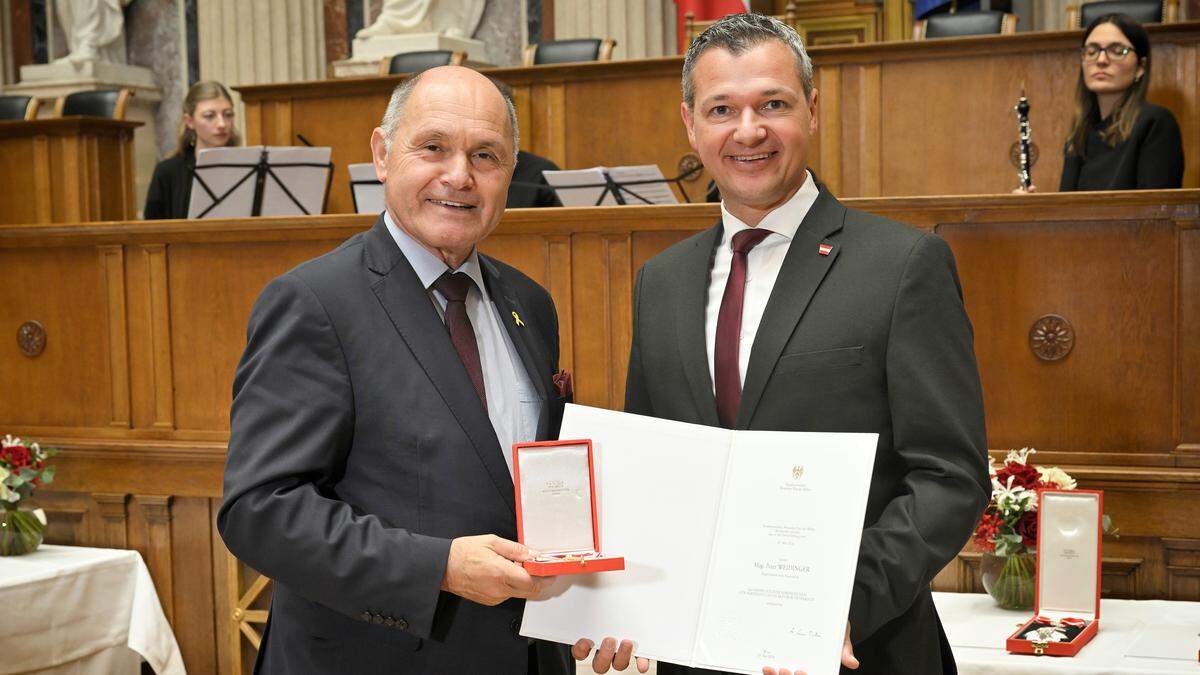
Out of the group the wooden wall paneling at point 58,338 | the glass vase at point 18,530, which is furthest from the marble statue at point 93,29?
the glass vase at point 18,530

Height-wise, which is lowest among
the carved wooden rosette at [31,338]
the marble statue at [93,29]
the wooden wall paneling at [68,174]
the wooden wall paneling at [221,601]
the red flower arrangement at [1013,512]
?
the wooden wall paneling at [221,601]

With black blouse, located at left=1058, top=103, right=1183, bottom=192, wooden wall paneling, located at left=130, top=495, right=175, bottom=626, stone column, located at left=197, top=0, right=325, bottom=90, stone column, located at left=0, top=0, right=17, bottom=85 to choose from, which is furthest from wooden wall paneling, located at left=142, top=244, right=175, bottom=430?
stone column, located at left=0, top=0, right=17, bottom=85

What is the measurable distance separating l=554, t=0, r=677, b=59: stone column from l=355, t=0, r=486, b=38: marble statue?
0.86 m

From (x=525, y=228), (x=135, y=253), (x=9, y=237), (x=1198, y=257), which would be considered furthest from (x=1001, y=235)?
(x=9, y=237)

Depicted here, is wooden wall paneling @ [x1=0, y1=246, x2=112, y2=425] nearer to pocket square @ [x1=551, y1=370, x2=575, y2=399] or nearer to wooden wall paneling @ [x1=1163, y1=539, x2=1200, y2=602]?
pocket square @ [x1=551, y1=370, x2=575, y2=399]

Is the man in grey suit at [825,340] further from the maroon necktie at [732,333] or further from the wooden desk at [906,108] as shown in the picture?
the wooden desk at [906,108]

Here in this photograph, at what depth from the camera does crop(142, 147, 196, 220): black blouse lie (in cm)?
669

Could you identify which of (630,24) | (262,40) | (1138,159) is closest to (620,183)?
(1138,159)

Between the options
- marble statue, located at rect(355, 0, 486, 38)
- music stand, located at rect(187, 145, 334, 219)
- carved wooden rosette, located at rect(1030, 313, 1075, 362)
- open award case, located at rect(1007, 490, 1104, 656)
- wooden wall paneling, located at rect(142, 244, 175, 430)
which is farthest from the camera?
marble statue, located at rect(355, 0, 486, 38)

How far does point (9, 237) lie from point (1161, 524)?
4.33 m

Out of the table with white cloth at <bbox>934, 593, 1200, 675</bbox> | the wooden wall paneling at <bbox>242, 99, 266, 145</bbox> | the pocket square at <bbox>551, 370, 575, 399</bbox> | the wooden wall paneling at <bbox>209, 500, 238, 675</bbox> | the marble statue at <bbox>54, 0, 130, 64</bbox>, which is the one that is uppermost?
the marble statue at <bbox>54, 0, 130, 64</bbox>

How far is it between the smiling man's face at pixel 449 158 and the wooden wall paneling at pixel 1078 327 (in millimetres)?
2227

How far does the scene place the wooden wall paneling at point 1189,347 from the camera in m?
3.68

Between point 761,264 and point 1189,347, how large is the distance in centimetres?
218
